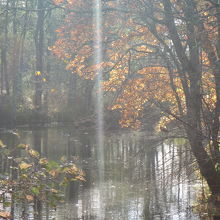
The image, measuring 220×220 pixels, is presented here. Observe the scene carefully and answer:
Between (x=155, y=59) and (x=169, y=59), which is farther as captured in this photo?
(x=155, y=59)

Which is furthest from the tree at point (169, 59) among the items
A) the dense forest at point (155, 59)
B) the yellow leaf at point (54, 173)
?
the yellow leaf at point (54, 173)

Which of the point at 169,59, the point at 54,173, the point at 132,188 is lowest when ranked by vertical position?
the point at 132,188

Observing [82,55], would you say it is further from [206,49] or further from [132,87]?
[206,49]

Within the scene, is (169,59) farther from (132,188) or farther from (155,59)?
(132,188)

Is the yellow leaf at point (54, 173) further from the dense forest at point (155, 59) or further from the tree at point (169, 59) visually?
the tree at point (169, 59)

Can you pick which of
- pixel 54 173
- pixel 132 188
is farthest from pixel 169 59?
pixel 54 173

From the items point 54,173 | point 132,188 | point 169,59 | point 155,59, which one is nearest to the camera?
point 54,173

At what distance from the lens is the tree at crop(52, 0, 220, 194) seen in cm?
902

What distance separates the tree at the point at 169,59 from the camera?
355 inches

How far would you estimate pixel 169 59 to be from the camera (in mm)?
10742

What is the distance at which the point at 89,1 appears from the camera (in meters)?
11.2

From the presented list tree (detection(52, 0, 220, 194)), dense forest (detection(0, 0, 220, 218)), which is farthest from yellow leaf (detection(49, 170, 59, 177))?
tree (detection(52, 0, 220, 194))

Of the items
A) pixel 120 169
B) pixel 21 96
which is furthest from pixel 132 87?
pixel 21 96

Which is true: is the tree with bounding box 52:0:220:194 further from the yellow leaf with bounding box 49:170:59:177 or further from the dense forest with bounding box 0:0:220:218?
the yellow leaf with bounding box 49:170:59:177
